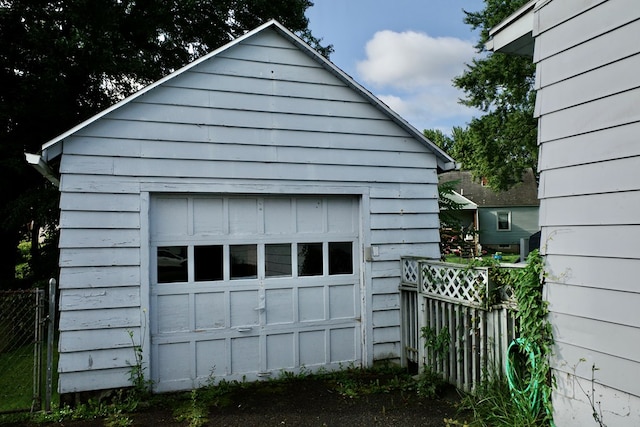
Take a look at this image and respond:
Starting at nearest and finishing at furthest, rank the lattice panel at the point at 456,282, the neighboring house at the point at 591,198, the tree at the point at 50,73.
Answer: the neighboring house at the point at 591,198 < the lattice panel at the point at 456,282 < the tree at the point at 50,73

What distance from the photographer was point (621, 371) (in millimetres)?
2936

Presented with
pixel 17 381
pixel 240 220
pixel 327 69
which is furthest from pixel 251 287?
pixel 17 381

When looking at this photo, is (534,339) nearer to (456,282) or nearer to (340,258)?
(456,282)

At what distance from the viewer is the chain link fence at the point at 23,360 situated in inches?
180

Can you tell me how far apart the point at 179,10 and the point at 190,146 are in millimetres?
8171

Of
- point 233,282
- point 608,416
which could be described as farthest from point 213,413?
point 608,416

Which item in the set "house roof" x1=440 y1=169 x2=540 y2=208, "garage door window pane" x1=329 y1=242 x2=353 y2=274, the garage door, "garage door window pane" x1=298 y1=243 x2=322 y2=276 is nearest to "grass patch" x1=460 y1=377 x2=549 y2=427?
the garage door

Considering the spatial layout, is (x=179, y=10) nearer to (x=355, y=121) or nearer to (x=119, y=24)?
(x=119, y=24)

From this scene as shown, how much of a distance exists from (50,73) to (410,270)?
8.10 meters

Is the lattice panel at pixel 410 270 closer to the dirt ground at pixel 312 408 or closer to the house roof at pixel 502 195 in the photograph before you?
the dirt ground at pixel 312 408

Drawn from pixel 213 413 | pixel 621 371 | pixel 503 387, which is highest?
pixel 621 371

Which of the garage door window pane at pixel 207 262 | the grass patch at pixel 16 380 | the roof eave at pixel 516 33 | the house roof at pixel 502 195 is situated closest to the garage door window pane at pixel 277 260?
the garage door window pane at pixel 207 262

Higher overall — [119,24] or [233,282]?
[119,24]

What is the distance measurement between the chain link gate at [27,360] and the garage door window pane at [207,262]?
1.50 metres
